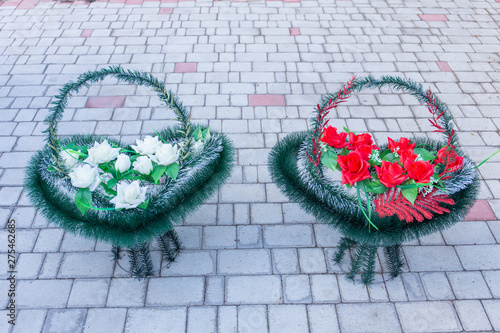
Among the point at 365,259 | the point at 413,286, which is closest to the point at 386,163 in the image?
the point at 365,259

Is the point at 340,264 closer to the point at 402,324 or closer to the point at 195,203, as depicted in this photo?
the point at 402,324

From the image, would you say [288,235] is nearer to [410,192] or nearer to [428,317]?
[428,317]

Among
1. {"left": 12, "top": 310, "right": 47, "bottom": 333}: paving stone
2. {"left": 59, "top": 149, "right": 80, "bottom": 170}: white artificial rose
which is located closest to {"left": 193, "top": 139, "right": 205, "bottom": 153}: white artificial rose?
{"left": 59, "top": 149, "right": 80, "bottom": 170}: white artificial rose

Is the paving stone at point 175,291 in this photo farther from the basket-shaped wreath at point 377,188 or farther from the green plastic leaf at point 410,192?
the green plastic leaf at point 410,192

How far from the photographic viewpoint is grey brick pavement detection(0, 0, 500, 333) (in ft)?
8.29

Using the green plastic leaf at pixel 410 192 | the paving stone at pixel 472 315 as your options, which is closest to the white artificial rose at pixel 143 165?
the green plastic leaf at pixel 410 192

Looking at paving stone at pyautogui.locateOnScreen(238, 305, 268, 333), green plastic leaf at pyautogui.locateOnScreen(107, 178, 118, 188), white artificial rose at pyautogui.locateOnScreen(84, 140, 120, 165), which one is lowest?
paving stone at pyautogui.locateOnScreen(238, 305, 268, 333)

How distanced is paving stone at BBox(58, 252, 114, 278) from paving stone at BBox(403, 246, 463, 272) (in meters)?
2.32

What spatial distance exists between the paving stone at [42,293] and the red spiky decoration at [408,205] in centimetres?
224

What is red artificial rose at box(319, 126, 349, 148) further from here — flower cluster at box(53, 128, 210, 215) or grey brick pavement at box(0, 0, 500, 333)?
grey brick pavement at box(0, 0, 500, 333)

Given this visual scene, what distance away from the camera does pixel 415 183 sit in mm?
1909

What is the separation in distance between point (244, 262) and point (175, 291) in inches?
21.8

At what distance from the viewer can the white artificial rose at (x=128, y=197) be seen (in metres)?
1.91

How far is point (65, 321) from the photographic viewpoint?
2.46 m
